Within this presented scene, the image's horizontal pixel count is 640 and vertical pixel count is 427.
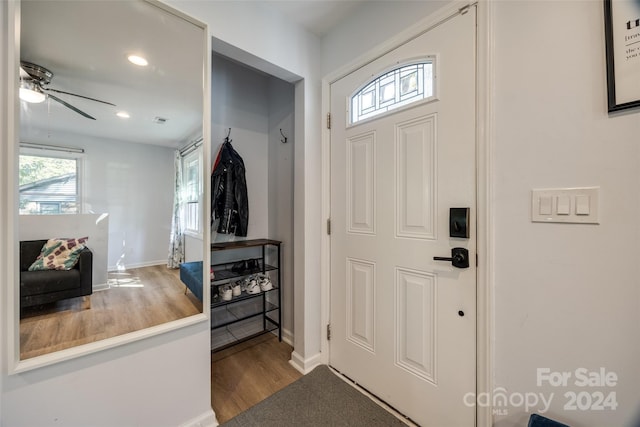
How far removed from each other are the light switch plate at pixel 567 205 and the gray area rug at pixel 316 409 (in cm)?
131

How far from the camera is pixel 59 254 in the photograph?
1.01m

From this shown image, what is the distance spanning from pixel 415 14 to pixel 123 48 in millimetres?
Result: 1480

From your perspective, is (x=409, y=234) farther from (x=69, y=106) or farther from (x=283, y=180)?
(x=69, y=106)

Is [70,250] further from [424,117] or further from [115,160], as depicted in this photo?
[424,117]

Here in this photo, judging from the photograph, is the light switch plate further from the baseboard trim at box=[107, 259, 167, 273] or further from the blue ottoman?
the baseboard trim at box=[107, 259, 167, 273]

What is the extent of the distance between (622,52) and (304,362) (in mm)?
2221

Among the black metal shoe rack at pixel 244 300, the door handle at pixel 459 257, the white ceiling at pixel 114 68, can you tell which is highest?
the white ceiling at pixel 114 68

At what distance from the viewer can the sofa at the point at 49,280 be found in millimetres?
920

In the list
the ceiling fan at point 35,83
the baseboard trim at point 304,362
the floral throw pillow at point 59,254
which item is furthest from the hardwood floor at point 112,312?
the baseboard trim at point 304,362

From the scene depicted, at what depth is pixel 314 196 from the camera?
185cm

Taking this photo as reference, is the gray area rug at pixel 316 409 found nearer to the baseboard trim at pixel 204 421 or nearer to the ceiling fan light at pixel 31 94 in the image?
the baseboard trim at pixel 204 421

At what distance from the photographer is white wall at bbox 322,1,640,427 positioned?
82 cm

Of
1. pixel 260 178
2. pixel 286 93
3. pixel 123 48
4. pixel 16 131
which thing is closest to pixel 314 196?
pixel 260 178

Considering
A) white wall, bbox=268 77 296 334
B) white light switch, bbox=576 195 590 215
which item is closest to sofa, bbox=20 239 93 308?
white wall, bbox=268 77 296 334
